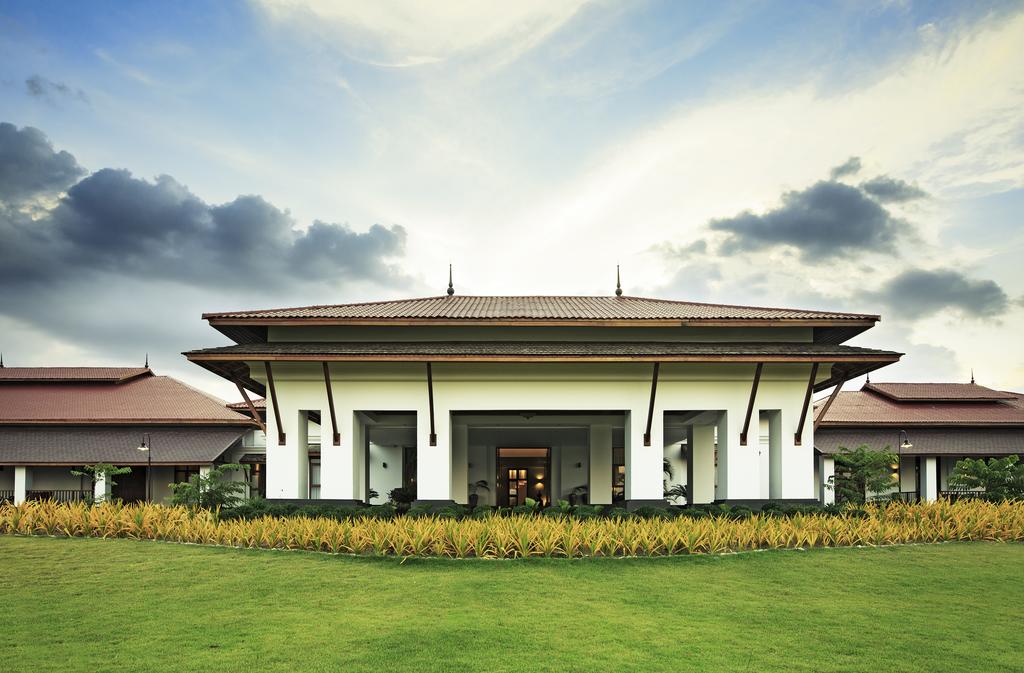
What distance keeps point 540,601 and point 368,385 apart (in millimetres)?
9057

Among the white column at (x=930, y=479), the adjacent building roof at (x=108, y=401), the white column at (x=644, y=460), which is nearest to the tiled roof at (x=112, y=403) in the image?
the adjacent building roof at (x=108, y=401)

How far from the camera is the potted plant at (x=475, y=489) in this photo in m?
25.3

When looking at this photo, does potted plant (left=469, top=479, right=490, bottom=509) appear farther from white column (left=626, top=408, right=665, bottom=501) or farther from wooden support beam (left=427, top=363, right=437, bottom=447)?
white column (left=626, top=408, right=665, bottom=501)

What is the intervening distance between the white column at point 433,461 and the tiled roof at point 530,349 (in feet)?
5.61

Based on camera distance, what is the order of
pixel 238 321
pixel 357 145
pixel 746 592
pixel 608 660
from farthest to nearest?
pixel 357 145 → pixel 238 321 → pixel 746 592 → pixel 608 660

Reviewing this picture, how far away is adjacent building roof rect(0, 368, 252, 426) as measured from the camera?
93.0 feet

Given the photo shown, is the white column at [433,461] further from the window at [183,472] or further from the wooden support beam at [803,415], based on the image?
the window at [183,472]

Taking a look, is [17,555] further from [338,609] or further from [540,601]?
[540,601]

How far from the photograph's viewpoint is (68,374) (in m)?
30.7

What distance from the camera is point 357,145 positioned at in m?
20.4

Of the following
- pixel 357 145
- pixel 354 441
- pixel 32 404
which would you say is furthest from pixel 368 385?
pixel 32 404

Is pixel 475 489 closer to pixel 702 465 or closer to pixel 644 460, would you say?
pixel 702 465

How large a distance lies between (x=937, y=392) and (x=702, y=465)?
13679mm

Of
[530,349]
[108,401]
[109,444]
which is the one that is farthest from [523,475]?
[108,401]
